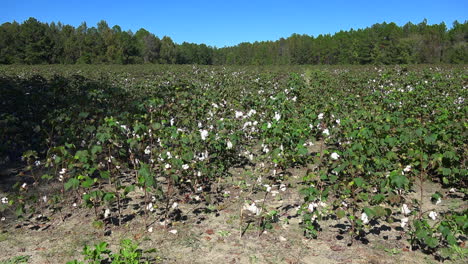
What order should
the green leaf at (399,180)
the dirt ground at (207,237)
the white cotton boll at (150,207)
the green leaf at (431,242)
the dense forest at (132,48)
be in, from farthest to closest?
the dense forest at (132,48) < the white cotton boll at (150,207) < the dirt ground at (207,237) < the green leaf at (399,180) < the green leaf at (431,242)

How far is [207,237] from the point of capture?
4.27m

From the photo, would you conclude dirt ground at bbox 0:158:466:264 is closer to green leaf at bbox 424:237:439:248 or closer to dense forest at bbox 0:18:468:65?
green leaf at bbox 424:237:439:248

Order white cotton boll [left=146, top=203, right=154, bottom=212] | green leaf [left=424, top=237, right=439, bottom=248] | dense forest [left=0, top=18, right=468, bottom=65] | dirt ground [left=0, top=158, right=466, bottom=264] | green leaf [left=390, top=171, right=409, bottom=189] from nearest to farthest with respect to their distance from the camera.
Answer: green leaf [left=424, top=237, right=439, bottom=248] < green leaf [left=390, top=171, right=409, bottom=189] < dirt ground [left=0, top=158, right=466, bottom=264] < white cotton boll [left=146, top=203, right=154, bottom=212] < dense forest [left=0, top=18, right=468, bottom=65]

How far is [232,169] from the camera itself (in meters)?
6.63

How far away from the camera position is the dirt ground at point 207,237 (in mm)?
3852

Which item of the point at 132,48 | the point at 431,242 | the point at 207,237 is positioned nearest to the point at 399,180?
the point at 431,242

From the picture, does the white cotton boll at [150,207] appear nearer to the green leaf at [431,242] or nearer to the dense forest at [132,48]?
the green leaf at [431,242]

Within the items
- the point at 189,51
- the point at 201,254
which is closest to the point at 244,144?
the point at 201,254

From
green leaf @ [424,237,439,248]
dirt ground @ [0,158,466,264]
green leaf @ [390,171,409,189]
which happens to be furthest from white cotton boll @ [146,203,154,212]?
green leaf @ [424,237,439,248]

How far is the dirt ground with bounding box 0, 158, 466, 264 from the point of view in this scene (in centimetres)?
385

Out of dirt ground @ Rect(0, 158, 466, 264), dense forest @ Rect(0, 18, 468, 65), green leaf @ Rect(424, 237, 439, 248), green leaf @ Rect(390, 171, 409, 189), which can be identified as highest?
dense forest @ Rect(0, 18, 468, 65)

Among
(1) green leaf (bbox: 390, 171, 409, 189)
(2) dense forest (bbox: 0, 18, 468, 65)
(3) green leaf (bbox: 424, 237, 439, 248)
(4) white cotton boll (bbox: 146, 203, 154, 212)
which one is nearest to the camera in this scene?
(3) green leaf (bbox: 424, 237, 439, 248)

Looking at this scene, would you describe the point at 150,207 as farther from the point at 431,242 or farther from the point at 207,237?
the point at 431,242

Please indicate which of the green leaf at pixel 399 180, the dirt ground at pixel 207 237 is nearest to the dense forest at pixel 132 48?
the dirt ground at pixel 207 237
